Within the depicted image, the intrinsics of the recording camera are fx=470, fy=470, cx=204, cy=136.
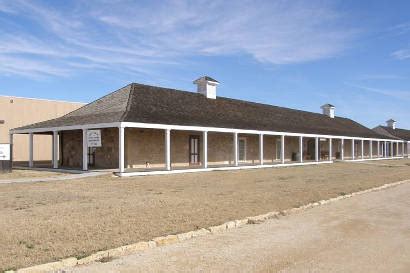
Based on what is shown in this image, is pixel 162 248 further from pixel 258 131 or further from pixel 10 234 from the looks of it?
pixel 258 131

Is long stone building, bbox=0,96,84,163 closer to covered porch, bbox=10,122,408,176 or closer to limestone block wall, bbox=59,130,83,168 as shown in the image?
covered porch, bbox=10,122,408,176

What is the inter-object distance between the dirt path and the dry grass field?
2.33 feet

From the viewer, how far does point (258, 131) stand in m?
29.2

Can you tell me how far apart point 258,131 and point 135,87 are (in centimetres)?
Result: 800

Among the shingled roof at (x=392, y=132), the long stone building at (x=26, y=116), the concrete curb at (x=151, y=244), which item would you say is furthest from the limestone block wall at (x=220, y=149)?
the shingled roof at (x=392, y=132)

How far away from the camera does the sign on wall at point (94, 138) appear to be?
71.2 feet

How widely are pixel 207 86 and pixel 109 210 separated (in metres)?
23.7

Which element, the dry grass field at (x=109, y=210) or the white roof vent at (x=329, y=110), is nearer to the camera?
the dry grass field at (x=109, y=210)

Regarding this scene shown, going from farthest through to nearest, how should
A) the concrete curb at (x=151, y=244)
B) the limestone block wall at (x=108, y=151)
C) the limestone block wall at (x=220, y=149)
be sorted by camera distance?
the limestone block wall at (x=220, y=149) → the limestone block wall at (x=108, y=151) → the concrete curb at (x=151, y=244)

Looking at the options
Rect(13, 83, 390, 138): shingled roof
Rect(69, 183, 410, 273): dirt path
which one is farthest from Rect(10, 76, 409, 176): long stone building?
Rect(69, 183, 410, 273): dirt path

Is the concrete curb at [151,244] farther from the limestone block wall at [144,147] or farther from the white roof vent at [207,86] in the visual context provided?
the white roof vent at [207,86]

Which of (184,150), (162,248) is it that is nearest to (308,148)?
(184,150)

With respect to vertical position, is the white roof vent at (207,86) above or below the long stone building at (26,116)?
above

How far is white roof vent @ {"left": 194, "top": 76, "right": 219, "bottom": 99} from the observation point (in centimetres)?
3316
